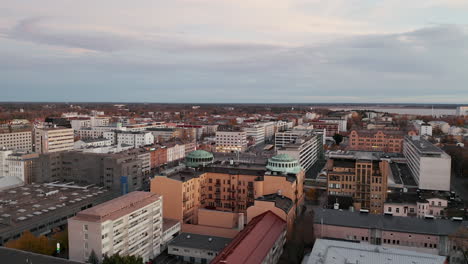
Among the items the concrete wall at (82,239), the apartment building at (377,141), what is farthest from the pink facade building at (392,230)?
the apartment building at (377,141)

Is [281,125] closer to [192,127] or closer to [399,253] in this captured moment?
[192,127]

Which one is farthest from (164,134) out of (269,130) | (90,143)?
(269,130)

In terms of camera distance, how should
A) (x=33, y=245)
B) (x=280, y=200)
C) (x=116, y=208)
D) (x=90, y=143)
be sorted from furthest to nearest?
(x=90, y=143)
(x=280, y=200)
(x=33, y=245)
(x=116, y=208)

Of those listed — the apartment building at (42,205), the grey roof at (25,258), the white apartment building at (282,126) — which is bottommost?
the apartment building at (42,205)

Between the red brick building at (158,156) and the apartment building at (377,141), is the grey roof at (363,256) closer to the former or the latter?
the red brick building at (158,156)

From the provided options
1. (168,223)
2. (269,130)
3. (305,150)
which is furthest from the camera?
(269,130)

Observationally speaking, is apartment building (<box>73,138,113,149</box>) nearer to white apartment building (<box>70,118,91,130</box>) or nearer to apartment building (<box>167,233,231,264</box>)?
white apartment building (<box>70,118,91,130</box>)

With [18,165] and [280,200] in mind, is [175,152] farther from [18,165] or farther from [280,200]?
[280,200]
